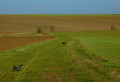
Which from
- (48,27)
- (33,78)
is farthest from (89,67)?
(48,27)

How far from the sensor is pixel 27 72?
1080 cm

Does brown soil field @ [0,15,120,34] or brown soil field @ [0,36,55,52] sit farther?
brown soil field @ [0,15,120,34]

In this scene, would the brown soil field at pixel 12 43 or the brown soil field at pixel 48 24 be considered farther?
the brown soil field at pixel 48 24

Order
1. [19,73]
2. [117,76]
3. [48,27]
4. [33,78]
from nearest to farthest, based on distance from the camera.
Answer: [117,76]
[33,78]
[19,73]
[48,27]

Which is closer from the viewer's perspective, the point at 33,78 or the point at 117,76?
the point at 117,76

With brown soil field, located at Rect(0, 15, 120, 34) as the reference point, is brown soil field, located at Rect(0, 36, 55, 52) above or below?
above

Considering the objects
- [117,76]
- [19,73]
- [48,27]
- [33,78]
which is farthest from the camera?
[48,27]

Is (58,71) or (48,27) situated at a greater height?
(58,71)

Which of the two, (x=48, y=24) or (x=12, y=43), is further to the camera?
(x=48, y=24)

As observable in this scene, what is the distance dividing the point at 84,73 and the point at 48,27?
3385 inches

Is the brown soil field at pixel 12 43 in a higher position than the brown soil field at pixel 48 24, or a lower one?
higher

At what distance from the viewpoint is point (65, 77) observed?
378 inches

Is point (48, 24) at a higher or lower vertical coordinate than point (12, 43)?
lower

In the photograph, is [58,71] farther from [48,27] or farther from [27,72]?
[48,27]
